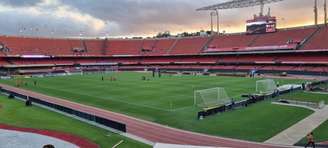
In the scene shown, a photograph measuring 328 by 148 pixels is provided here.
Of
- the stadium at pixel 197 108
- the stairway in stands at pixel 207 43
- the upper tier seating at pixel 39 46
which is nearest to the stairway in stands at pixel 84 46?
the upper tier seating at pixel 39 46

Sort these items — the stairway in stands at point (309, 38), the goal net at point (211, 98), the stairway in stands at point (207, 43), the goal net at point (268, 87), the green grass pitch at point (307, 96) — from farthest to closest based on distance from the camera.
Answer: the stairway in stands at point (207, 43) < the stairway in stands at point (309, 38) < the goal net at point (268, 87) < the green grass pitch at point (307, 96) < the goal net at point (211, 98)

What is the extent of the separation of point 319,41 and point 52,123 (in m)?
64.1

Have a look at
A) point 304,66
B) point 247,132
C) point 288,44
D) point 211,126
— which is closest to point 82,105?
point 211,126

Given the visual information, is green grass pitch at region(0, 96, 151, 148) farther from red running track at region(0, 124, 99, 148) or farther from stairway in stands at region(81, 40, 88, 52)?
stairway in stands at region(81, 40, 88, 52)

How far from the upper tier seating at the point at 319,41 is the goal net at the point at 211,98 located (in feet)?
145

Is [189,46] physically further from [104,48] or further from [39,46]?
[39,46]

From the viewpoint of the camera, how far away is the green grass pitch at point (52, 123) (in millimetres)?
20862

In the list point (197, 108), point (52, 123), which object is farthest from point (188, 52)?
point (52, 123)

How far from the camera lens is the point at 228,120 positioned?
25766 millimetres

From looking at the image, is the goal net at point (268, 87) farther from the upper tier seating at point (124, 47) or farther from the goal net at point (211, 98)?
the upper tier seating at point (124, 47)

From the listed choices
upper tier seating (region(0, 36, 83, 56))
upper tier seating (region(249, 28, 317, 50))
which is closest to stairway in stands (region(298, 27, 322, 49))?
upper tier seating (region(249, 28, 317, 50))

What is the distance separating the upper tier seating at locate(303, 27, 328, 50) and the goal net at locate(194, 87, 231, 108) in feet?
145

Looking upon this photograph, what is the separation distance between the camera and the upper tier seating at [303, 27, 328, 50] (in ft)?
228

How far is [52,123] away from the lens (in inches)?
1017
